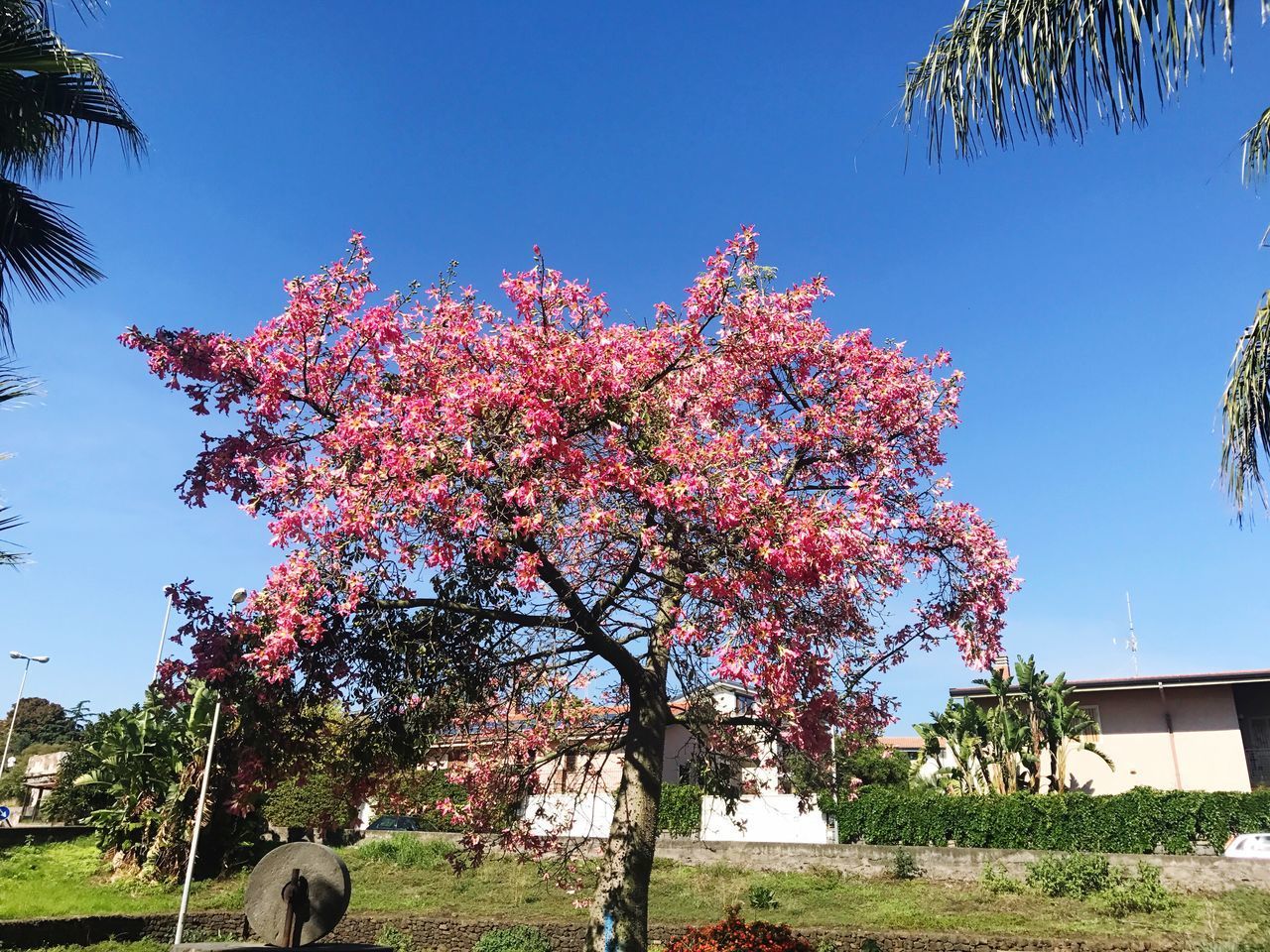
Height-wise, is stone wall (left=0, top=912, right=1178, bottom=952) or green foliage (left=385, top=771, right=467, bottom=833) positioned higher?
green foliage (left=385, top=771, right=467, bottom=833)

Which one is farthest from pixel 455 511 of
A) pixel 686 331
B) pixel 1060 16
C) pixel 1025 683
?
pixel 1025 683

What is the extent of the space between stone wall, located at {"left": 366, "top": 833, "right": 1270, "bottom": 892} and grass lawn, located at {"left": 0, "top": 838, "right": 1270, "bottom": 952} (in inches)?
20.3

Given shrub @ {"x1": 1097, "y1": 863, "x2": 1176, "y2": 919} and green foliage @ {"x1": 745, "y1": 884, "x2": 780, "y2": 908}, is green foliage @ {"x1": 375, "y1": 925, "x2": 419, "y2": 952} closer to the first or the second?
green foliage @ {"x1": 745, "y1": 884, "x2": 780, "y2": 908}

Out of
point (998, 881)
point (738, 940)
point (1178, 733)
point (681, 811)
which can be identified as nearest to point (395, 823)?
point (681, 811)

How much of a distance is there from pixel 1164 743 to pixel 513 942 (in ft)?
81.6

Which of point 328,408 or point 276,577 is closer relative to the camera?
point 276,577

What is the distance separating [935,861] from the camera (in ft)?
75.4

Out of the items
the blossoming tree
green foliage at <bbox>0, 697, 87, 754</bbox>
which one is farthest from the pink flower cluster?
green foliage at <bbox>0, 697, 87, 754</bbox>

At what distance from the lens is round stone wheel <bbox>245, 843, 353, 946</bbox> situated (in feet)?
29.8

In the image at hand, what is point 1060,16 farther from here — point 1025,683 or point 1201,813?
point 1025,683

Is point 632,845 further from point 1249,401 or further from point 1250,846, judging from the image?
point 1250,846

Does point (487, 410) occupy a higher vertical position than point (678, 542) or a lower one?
higher

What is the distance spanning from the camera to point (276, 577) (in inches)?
330

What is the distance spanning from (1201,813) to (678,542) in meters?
23.0
